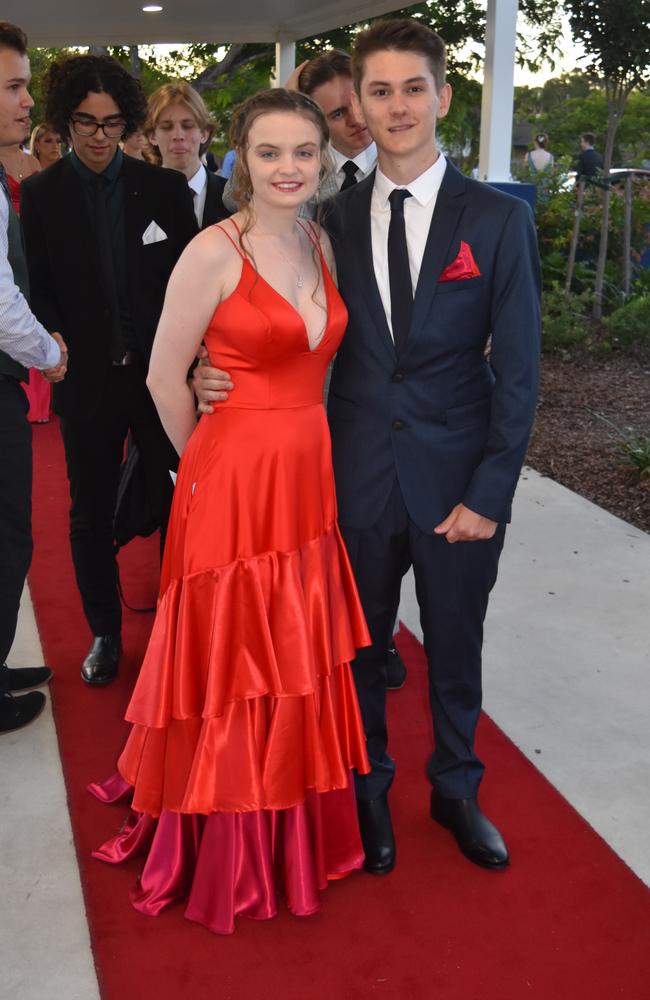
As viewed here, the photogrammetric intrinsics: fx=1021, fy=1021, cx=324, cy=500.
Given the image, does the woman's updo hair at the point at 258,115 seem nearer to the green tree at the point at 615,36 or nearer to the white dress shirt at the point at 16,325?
the white dress shirt at the point at 16,325

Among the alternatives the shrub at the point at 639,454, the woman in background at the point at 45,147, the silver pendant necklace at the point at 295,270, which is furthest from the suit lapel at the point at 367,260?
the woman in background at the point at 45,147

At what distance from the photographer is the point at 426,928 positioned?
8.71 ft

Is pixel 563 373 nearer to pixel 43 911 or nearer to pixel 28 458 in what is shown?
pixel 28 458

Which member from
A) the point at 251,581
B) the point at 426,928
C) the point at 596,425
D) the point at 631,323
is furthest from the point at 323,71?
the point at 631,323

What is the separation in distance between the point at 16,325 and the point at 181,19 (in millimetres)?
10434

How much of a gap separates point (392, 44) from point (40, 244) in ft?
5.19

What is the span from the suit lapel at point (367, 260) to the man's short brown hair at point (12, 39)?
1.36 metres

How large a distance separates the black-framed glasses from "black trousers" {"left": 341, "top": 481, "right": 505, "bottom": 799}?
1.71 meters

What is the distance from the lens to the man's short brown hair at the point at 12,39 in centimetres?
323

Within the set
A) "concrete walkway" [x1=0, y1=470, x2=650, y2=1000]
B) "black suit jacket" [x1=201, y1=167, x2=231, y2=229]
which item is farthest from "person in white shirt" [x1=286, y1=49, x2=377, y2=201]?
"concrete walkway" [x1=0, y1=470, x2=650, y2=1000]

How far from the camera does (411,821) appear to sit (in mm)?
3117

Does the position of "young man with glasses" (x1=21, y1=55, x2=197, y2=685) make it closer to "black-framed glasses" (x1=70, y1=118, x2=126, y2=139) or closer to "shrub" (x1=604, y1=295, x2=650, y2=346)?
"black-framed glasses" (x1=70, y1=118, x2=126, y2=139)

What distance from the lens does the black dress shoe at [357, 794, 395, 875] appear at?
289 cm

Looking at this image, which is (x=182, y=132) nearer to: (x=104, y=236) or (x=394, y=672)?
(x=104, y=236)
